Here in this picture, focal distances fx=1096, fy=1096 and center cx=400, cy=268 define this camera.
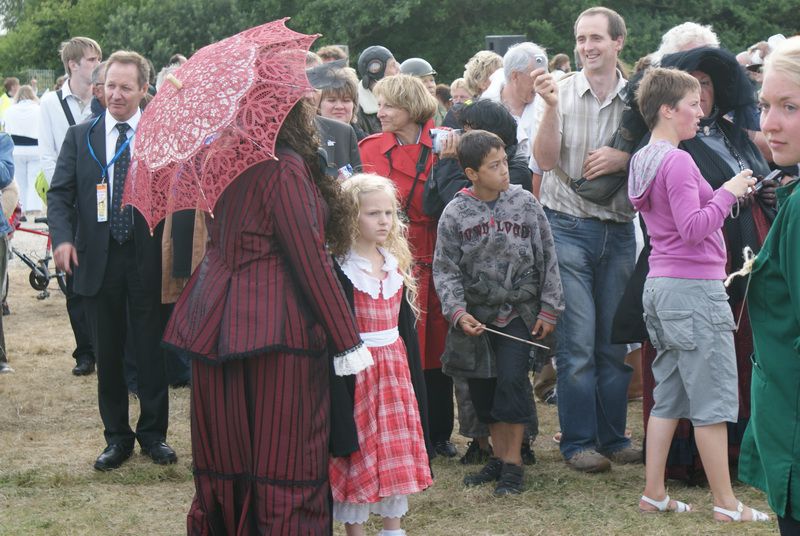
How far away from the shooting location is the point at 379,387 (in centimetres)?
436

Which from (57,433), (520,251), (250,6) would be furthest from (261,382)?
(250,6)

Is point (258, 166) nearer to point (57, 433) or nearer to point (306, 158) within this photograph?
point (306, 158)

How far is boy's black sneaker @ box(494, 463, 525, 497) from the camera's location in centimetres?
529

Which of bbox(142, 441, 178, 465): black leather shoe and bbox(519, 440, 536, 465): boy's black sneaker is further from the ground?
bbox(519, 440, 536, 465): boy's black sneaker

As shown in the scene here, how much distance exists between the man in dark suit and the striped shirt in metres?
2.22

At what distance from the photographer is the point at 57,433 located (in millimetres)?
6898

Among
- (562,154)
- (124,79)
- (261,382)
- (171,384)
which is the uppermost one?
(124,79)

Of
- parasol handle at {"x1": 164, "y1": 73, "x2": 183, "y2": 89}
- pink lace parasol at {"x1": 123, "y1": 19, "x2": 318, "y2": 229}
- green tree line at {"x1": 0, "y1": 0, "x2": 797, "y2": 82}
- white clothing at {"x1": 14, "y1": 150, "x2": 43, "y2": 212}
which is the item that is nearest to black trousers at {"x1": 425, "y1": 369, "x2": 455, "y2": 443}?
pink lace parasol at {"x1": 123, "y1": 19, "x2": 318, "y2": 229}

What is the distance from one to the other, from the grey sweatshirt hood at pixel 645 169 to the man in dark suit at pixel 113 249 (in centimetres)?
260

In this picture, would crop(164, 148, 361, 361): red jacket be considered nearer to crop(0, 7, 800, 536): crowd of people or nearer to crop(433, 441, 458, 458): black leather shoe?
crop(0, 7, 800, 536): crowd of people

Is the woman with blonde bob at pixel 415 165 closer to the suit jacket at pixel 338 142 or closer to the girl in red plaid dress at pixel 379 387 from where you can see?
the suit jacket at pixel 338 142

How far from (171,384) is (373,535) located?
144 inches

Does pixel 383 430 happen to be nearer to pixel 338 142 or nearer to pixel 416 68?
pixel 338 142

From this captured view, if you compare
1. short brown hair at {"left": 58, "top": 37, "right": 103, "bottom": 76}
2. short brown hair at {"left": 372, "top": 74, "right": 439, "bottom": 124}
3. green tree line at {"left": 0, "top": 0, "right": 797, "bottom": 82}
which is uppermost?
green tree line at {"left": 0, "top": 0, "right": 797, "bottom": 82}
